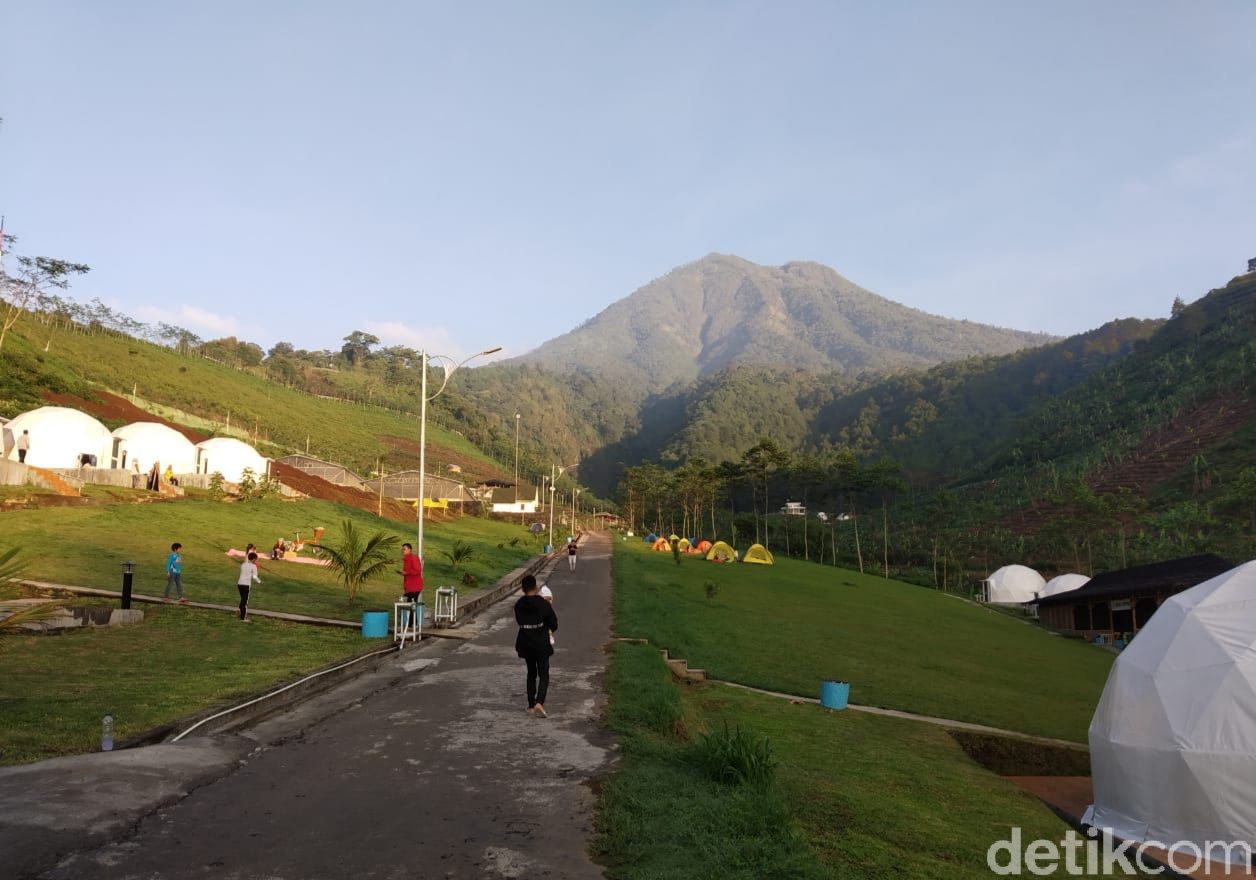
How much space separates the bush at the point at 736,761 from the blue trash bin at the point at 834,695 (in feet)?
28.1

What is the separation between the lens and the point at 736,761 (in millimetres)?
7555

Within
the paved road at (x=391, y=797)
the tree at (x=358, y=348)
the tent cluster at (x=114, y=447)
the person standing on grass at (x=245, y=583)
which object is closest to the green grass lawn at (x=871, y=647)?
the person standing on grass at (x=245, y=583)

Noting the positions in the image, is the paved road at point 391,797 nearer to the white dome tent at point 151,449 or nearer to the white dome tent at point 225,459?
the white dome tent at point 151,449

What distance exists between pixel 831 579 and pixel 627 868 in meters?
50.0

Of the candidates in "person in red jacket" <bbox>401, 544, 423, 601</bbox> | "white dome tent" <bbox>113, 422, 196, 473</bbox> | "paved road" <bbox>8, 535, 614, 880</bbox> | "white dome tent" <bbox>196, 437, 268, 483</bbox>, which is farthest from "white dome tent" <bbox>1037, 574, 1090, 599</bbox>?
"white dome tent" <bbox>113, 422, 196, 473</bbox>

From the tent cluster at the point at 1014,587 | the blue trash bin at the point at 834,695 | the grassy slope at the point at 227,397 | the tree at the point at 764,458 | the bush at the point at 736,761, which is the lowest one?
the tent cluster at the point at 1014,587

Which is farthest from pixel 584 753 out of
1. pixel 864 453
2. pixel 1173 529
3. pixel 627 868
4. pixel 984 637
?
pixel 864 453

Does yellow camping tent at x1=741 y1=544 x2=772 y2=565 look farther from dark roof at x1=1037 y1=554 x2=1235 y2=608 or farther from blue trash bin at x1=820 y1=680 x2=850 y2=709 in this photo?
blue trash bin at x1=820 y1=680 x2=850 y2=709

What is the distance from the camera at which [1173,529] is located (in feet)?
226

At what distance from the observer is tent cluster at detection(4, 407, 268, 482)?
44969 mm

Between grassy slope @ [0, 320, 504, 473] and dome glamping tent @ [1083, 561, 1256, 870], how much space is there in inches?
2907

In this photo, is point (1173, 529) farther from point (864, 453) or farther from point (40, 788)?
point (864, 453)

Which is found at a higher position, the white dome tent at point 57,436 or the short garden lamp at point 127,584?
the white dome tent at point 57,436

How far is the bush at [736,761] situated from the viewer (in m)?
7.41
